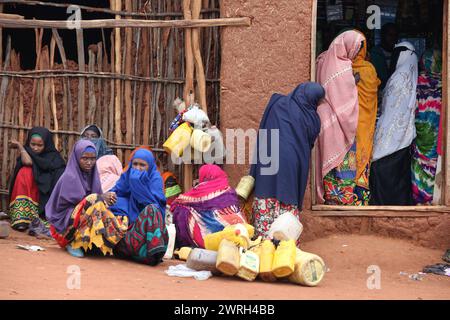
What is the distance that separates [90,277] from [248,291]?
1.09m

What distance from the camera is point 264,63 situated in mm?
8930

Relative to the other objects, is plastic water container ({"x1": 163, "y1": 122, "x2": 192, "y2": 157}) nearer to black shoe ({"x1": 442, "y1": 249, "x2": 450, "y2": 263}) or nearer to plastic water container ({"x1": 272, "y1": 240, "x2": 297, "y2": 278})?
plastic water container ({"x1": 272, "y1": 240, "x2": 297, "y2": 278})

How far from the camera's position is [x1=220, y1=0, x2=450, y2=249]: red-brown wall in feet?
29.2

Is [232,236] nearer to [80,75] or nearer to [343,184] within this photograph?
[343,184]

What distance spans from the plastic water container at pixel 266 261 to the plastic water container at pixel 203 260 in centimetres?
34

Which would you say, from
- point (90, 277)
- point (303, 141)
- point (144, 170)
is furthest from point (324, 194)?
point (90, 277)

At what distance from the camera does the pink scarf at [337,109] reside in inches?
357

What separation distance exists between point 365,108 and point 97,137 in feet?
8.26

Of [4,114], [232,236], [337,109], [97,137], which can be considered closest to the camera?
[232,236]

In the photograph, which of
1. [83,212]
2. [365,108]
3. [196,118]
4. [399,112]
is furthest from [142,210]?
[399,112]

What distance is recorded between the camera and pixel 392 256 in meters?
8.70

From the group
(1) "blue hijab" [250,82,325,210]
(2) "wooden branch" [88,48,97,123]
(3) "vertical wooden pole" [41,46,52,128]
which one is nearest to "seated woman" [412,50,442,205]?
(1) "blue hijab" [250,82,325,210]

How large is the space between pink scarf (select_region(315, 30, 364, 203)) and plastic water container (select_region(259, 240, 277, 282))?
1.68 meters

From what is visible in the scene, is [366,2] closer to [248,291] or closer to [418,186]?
[418,186]
